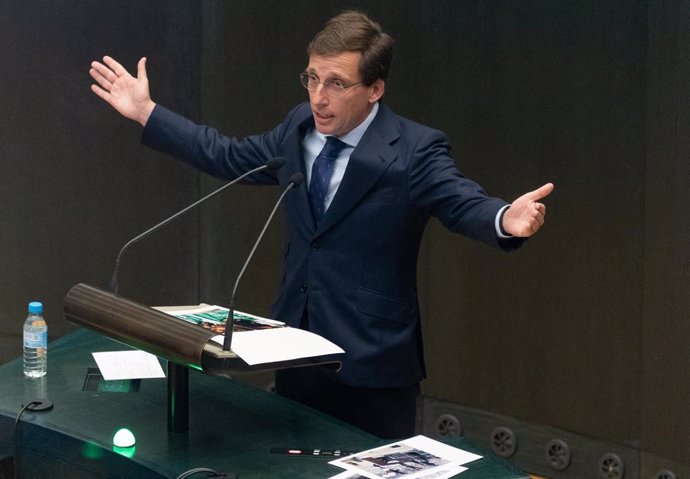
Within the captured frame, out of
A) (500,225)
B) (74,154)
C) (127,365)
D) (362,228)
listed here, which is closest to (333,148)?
(362,228)

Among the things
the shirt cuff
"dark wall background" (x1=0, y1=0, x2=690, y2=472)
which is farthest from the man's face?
"dark wall background" (x1=0, y1=0, x2=690, y2=472)

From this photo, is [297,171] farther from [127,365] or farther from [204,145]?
[127,365]

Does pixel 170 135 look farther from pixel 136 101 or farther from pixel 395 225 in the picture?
pixel 395 225

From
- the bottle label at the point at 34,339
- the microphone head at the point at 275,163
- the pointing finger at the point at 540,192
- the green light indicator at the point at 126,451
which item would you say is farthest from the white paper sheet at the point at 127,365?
the pointing finger at the point at 540,192

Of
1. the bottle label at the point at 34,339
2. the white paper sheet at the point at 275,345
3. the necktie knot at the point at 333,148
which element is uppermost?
the necktie knot at the point at 333,148

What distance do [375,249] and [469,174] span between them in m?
1.55

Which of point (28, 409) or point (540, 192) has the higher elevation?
point (540, 192)

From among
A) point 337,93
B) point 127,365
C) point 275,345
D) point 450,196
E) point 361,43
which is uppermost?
point 361,43

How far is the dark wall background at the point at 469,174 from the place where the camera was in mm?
3666

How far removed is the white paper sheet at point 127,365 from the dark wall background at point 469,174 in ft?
4.90

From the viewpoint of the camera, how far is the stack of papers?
6.73ft

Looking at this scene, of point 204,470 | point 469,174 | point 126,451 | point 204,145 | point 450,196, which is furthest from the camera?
point 469,174

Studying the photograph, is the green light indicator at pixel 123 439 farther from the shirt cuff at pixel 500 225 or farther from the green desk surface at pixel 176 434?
the shirt cuff at pixel 500 225

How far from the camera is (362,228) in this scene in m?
2.66
